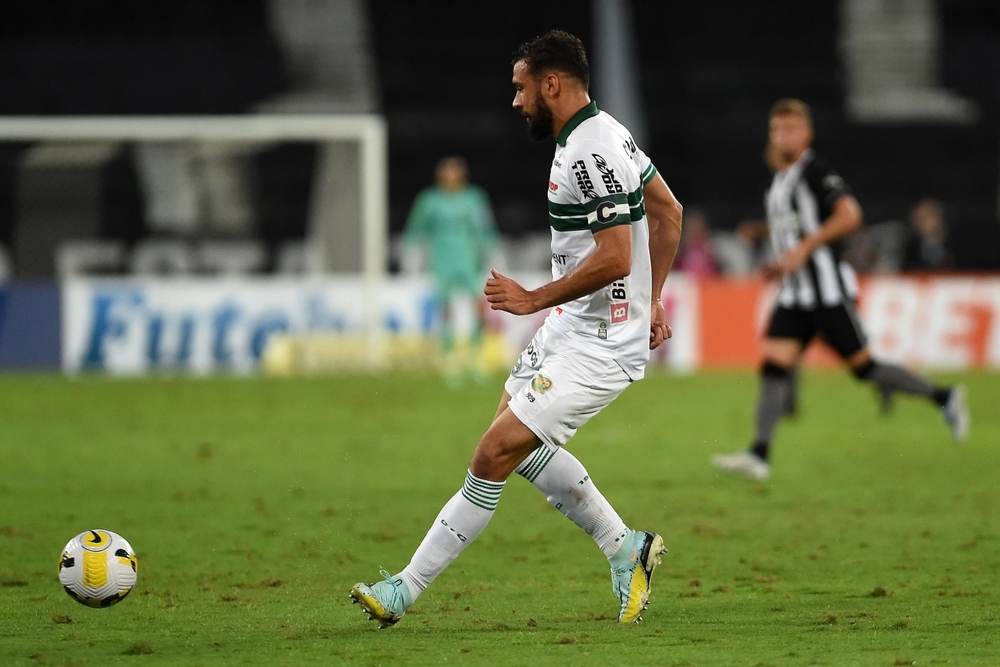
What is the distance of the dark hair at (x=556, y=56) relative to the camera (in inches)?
201

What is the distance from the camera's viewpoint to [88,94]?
2386 centimetres

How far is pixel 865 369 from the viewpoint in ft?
A: 31.1

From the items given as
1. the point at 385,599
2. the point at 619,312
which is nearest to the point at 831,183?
the point at 619,312

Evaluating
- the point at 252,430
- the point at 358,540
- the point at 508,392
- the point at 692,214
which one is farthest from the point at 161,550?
the point at 692,214

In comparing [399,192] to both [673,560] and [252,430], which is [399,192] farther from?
[673,560]

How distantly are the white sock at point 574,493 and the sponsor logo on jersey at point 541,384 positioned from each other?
30 centimetres

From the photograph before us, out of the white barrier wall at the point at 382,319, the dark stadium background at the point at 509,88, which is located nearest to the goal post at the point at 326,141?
the white barrier wall at the point at 382,319

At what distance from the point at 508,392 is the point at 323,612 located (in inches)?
41.3

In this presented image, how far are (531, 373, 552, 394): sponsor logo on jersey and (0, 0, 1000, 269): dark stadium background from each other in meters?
18.1

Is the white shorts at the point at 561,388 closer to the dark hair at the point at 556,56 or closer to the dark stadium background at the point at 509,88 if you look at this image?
the dark hair at the point at 556,56

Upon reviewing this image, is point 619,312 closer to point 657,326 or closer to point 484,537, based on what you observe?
point 657,326

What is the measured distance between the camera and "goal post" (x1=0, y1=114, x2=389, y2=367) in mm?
17875

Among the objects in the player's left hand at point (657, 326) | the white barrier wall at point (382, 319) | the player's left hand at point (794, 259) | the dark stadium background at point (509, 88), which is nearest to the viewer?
the player's left hand at point (657, 326)

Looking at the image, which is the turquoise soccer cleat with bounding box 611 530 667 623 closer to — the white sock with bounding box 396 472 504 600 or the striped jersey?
the white sock with bounding box 396 472 504 600
